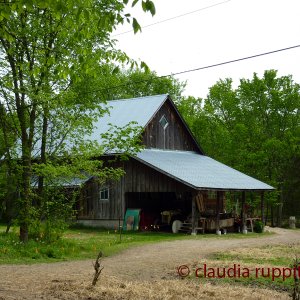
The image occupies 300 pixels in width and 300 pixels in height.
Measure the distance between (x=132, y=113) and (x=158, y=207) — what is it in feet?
20.8

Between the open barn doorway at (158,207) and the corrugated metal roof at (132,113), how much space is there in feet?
15.0

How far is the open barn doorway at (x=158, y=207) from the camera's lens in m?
30.4

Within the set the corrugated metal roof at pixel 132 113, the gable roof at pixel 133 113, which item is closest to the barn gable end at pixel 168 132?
the gable roof at pixel 133 113

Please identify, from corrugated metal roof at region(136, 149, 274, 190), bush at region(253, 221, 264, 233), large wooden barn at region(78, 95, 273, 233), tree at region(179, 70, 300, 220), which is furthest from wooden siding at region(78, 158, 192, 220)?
tree at region(179, 70, 300, 220)

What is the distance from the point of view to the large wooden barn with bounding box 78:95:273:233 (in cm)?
2834

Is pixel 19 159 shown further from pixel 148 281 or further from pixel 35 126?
pixel 148 281

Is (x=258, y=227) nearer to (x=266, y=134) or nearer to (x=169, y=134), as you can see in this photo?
(x=169, y=134)

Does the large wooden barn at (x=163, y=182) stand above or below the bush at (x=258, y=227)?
above

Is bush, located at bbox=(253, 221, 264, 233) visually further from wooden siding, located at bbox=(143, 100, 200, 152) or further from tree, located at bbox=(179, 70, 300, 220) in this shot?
tree, located at bbox=(179, 70, 300, 220)

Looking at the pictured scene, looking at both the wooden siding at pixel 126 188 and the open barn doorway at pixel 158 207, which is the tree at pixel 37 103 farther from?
the open barn doorway at pixel 158 207

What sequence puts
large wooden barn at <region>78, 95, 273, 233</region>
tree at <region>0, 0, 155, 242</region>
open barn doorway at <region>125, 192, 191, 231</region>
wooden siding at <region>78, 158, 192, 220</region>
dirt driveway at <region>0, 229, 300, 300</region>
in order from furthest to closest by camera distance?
1. open barn doorway at <region>125, 192, 191, 231</region>
2. wooden siding at <region>78, 158, 192, 220</region>
3. large wooden barn at <region>78, 95, 273, 233</region>
4. tree at <region>0, 0, 155, 242</region>
5. dirt driveway at <region>0, 229, 300, 300</region>

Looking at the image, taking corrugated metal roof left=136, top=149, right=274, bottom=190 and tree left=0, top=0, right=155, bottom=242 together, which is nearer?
tree left=0, top=0, right=155, bottom=242

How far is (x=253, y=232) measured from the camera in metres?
31.0

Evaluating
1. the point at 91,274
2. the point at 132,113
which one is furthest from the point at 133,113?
the point at 91,274
